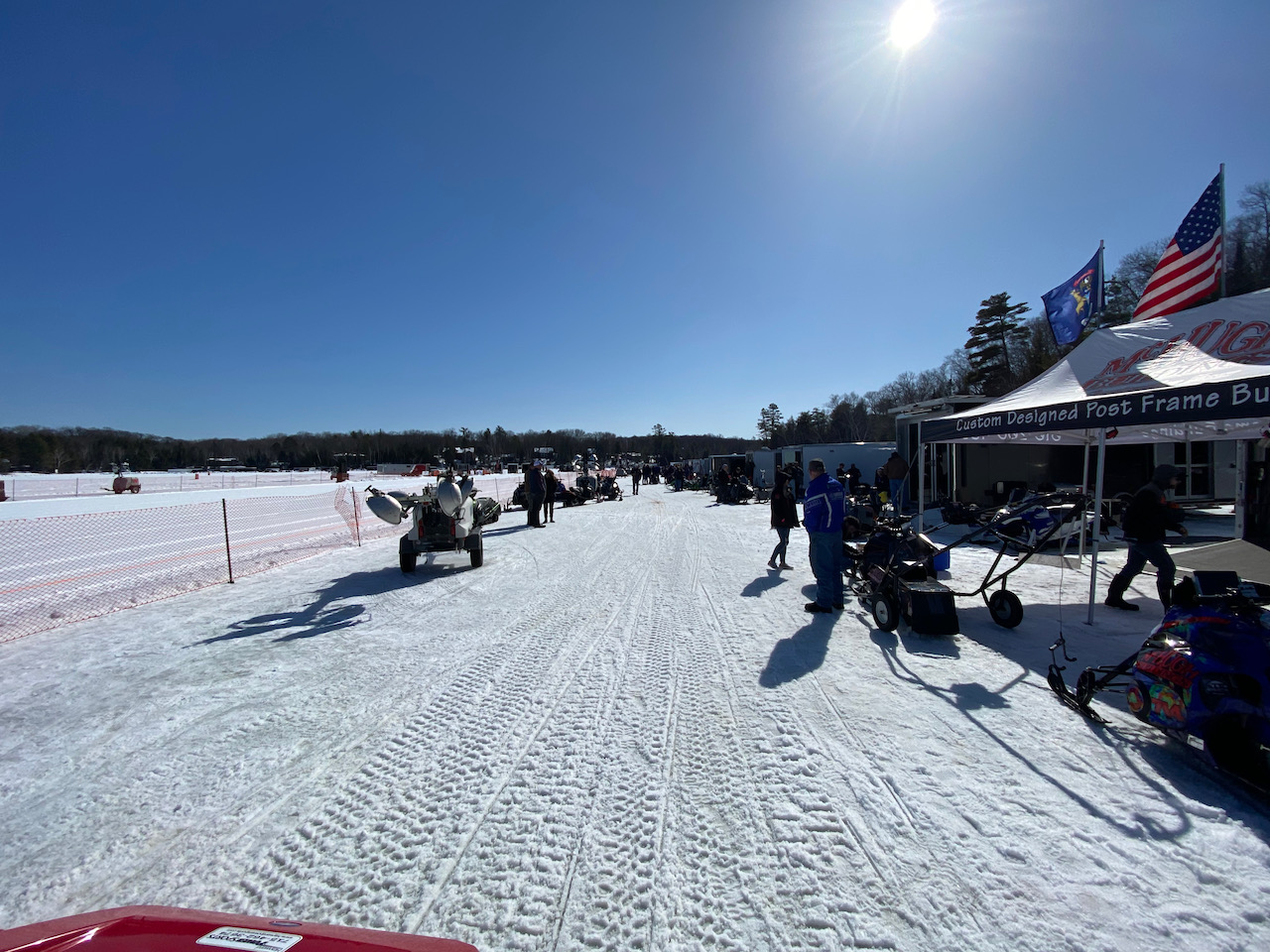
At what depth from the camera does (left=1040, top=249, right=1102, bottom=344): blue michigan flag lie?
9.99 m

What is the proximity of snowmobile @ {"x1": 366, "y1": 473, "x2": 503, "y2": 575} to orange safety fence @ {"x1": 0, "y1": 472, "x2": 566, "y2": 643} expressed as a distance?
7.80ft

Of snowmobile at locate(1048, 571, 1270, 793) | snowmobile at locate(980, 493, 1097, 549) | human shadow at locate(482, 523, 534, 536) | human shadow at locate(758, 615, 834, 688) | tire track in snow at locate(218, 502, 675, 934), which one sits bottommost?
human shadow at locate(482, 523, 534, 536)

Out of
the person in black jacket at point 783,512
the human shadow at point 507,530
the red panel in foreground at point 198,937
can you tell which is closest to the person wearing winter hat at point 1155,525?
→ the person in black jacket at point 783,512

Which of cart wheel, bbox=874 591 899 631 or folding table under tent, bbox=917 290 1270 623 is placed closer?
folding table under tent, bbox=917 290 1270 623

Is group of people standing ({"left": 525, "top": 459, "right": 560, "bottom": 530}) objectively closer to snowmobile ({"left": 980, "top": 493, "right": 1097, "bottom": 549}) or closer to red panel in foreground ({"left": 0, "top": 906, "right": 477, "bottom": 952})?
snowmobile ({"left": 980, "top": 493, "right": 1097, "bottom": 549})

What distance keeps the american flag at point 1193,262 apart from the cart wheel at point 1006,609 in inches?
235

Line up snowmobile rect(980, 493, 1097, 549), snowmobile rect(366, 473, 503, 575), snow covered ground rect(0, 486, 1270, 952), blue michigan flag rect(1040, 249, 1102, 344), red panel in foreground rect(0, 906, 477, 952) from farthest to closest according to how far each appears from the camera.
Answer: blue michigan flag rect(1040, 249, 1102, 344), snowmobile rect(366, 473, 503, 575), snowmobile rect(980, 493, 1097, 549), snow covered ground rect(0, 486, 1270, 952), red panel in foreground rect(0, 906, 477, 952)

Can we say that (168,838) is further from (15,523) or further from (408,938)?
(15,523)

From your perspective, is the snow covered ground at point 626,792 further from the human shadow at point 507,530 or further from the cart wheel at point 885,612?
the human shadow at point 507,530

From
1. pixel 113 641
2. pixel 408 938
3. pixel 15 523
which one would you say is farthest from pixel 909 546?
pixel 15 523

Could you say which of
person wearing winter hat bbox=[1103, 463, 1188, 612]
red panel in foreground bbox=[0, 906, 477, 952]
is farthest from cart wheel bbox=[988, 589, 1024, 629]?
red panel in foreground bbox=[0, 906, 477, 952]

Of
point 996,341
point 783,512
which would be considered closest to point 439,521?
point 783,512

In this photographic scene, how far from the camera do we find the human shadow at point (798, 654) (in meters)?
4.18

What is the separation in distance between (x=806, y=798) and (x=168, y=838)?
3.16 metres
